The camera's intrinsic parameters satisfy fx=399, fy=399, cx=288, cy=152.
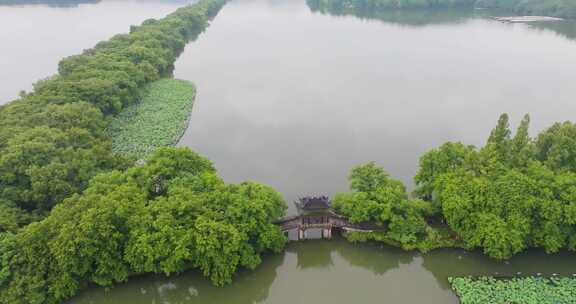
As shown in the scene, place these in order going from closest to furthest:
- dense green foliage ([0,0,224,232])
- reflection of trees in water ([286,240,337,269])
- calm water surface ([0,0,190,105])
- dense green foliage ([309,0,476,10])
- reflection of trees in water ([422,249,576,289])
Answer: reflection of trees in water ([422,249,576,289]) < reflection of trees in water ([286,240,337,269]) < dense green foliage ([0,0,224,232]) < calm water surface ([0,0,190,105]) < dense green foliage ([309,0,476,10])

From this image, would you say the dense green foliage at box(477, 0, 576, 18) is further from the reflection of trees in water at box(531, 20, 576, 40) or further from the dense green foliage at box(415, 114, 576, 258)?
the dense green foliage at box(415, 114, 576, 258)

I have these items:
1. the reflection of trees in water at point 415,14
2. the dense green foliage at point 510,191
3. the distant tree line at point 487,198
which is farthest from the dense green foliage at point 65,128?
the reflection of trees in water at point 415,14

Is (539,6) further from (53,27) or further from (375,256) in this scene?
(53,27)

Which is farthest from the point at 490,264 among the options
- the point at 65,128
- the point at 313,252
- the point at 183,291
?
the point at 65,128

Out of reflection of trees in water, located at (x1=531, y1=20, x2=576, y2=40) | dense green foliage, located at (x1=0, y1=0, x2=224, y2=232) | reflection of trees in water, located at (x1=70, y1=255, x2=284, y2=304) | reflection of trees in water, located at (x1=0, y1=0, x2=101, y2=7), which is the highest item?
reflection of trees in water, located at (x1=0, y1=0, x2=101, y2=7)

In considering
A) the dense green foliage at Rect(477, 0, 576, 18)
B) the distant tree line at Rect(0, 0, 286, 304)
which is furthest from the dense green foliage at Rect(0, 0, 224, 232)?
the dense green foliage at Rect(477, 0, 576, 18)

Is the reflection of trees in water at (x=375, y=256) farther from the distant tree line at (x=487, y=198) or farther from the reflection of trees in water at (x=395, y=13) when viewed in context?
the reflection of trees in water at (x=395, y=13)
